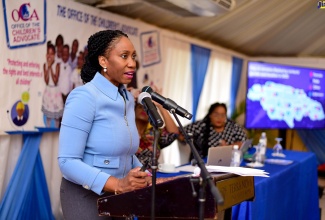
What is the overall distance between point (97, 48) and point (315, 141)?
19.6ft

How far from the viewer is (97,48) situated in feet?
5.54

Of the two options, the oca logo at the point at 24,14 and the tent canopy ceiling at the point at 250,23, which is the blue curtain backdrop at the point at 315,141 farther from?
the oca logo at the point at 24,14

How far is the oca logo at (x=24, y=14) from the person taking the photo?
10.1ft

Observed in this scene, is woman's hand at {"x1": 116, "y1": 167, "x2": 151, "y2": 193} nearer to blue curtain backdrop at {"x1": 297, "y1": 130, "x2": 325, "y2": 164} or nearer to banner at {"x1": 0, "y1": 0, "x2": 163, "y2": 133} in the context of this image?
banner at {"x1": 0, "y1": 0, "x2": 163, "y2": 133}

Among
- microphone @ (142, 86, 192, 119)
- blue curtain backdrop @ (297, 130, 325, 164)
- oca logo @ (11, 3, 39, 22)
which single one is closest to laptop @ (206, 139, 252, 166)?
microphone @ (142, 86, 192, 119)

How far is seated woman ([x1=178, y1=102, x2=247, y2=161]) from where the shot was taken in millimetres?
4578

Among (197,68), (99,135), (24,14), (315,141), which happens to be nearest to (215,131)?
(197,68)

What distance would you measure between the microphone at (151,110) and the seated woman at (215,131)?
306 cm

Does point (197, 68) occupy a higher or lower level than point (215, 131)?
higher

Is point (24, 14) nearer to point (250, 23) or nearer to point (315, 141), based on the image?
point (250, 23)

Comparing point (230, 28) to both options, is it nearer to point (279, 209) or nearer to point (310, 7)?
point (310, 7)

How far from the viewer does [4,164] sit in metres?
3.14

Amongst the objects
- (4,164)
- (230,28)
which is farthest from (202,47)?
(4,164)

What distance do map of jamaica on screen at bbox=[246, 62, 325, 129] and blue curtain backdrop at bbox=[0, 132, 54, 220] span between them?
3.07 metres
